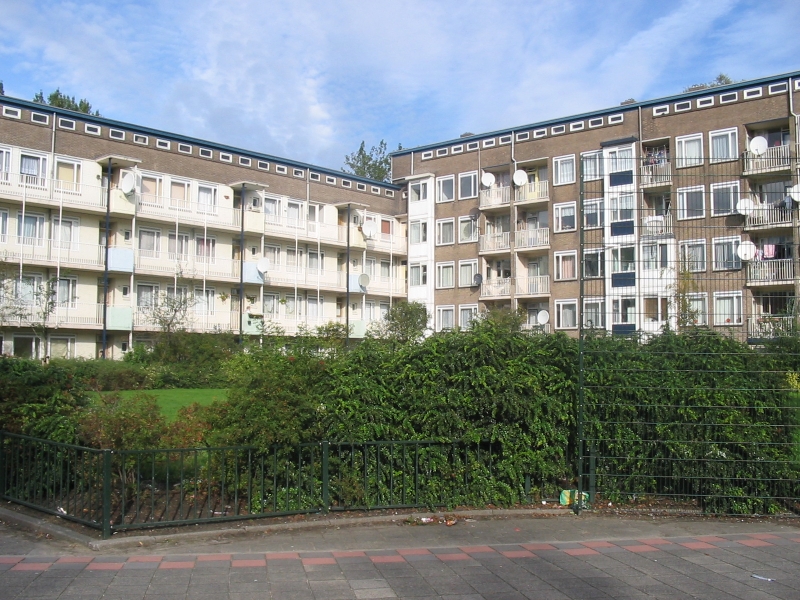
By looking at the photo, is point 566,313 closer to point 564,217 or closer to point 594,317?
point 564,217

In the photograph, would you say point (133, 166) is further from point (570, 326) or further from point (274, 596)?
point (274, 596)

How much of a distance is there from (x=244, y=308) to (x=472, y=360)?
3415 cm

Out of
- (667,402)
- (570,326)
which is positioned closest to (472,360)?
(667,402)

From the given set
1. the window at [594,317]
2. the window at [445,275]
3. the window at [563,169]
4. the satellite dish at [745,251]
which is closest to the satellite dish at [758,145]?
the window at [563,169]

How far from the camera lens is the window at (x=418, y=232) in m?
47.4

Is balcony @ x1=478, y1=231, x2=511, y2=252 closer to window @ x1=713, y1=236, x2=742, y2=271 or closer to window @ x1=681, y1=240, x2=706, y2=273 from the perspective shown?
window @ x1=713, y1=236, x2=742, y2=271

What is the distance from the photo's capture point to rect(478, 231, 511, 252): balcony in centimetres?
4291

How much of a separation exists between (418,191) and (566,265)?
12.1m

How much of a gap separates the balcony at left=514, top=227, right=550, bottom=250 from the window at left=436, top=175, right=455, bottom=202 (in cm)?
570

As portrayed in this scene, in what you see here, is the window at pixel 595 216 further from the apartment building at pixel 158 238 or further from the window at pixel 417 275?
the window at pixel 417 275

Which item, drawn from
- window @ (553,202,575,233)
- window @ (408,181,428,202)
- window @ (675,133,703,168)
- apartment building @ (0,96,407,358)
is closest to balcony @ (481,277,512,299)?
window @ (553,202,575,233)

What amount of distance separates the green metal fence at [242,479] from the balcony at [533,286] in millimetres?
32274

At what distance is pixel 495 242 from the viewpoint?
43406 mm

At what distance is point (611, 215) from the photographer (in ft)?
39.9
